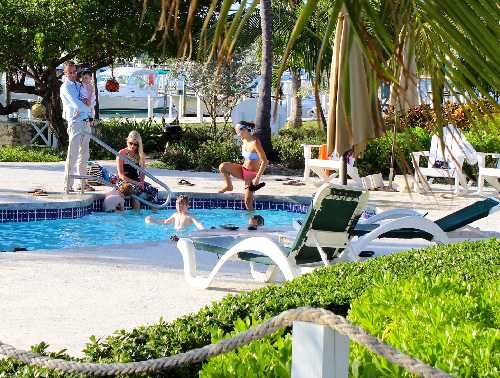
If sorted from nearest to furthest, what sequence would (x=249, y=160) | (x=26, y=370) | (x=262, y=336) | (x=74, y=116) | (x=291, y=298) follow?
1. (x=262, y=336)
2. (x=26, y=370)
3. (x=291, y=298)
4. (x=249, y=160)
5. (x=74, y=116)

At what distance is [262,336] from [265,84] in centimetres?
1540

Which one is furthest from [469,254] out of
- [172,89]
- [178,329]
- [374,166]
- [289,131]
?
[172,89]

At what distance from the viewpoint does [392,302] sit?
141 inches

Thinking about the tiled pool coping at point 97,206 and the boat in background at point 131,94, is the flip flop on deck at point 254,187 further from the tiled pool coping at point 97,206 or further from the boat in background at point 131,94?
the boat in background at point 131,94

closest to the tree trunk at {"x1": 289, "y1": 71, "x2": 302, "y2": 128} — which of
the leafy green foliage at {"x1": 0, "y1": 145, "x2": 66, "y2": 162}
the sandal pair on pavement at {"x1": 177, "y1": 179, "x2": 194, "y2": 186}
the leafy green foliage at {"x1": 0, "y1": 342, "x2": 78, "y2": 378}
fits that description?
the leafy green foliage at {"x1": 0, "y1": 145, "x2": 66, "y2": 162}

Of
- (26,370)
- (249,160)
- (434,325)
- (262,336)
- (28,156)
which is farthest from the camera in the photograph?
(28,156)

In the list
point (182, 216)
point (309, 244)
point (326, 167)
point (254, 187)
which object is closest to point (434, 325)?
point (309, 244)

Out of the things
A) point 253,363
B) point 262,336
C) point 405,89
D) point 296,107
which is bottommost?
point 253,363

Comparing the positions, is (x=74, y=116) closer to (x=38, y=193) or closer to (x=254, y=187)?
(x=38, y=193)

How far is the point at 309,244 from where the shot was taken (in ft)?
19.8

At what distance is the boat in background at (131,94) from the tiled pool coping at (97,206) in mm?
32323

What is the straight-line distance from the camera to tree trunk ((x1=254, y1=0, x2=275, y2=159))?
16.9m

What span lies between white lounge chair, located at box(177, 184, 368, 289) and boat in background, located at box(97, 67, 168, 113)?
38329mm

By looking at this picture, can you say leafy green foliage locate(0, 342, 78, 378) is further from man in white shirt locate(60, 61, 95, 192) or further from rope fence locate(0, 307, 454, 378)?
man in white shirt locate(60, 61, 95, 192)
